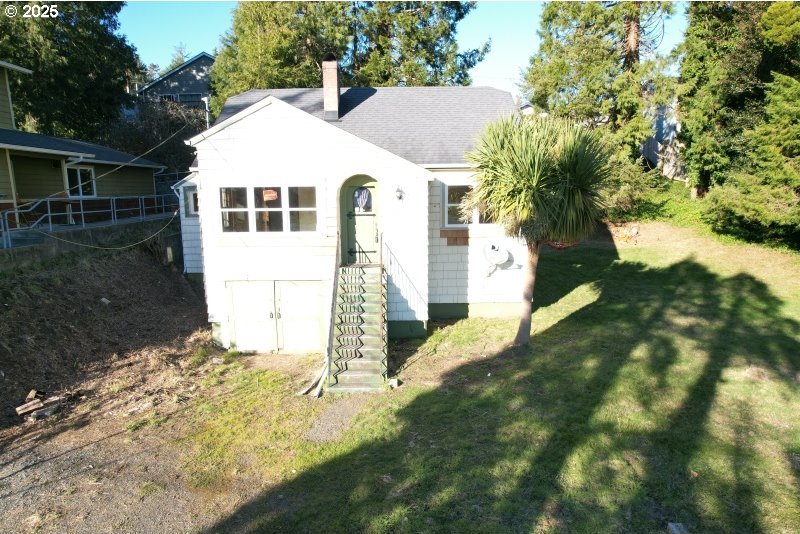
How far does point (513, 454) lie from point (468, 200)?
569 centimetres

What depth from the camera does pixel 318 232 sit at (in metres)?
11.3

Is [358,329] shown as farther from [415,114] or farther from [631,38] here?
[631,38]

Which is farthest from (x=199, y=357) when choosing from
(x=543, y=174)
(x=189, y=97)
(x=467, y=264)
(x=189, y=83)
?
(x=189, y=83)

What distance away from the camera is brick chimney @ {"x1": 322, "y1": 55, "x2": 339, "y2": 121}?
14062 mm

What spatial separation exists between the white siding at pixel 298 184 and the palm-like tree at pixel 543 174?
2326mm

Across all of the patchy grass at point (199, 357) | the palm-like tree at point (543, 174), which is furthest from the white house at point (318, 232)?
the palm-like tree at point (543, 174)

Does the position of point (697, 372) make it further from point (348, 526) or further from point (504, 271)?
point (348, 526)

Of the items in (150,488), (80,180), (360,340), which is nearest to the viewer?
(150,488)

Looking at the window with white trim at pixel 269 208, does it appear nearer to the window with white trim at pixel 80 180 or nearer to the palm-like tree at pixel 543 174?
the palm-like tree at pixel 543 174

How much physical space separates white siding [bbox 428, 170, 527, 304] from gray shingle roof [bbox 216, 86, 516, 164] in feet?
4.17

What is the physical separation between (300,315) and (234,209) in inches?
121

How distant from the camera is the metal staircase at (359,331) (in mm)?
9484

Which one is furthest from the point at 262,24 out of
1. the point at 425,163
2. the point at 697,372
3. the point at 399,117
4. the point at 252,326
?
the point at 697,372

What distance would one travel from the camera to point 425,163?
12.4 meters
